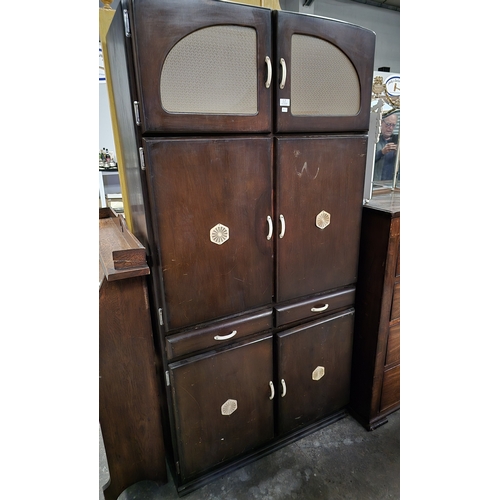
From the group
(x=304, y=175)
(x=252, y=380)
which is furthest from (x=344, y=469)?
(x=304, y=175)

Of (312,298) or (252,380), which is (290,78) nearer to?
(312,298)

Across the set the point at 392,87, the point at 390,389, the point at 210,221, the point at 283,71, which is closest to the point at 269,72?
the point at 283,71

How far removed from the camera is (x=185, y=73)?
97 centimetres

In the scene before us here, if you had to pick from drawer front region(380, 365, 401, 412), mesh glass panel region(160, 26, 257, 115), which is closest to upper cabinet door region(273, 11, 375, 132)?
mesh glass panel region(160, 26, 257, 115)

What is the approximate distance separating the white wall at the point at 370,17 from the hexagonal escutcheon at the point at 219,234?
4613mm

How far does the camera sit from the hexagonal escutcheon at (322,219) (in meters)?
1.33

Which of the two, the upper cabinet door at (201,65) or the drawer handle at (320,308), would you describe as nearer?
the upper cabinet door at (201,65)

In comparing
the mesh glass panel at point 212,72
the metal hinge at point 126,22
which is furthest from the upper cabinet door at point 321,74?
the metal hinge at point 126,22

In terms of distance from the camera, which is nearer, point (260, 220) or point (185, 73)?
point (185, 73)

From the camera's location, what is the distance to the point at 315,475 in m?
1.50

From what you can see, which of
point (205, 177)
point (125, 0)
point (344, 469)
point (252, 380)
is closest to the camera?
point (125, 0)

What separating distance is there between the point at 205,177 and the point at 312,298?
0.73 metres

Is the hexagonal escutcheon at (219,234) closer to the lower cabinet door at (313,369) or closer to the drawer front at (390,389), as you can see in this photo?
the lower cabinet door at (313,369)

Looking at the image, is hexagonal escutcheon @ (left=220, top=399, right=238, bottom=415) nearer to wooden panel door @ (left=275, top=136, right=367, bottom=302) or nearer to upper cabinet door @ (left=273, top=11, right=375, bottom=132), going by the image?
wooden panel door @ (left=275, top=136, right=367, bottom=302)
